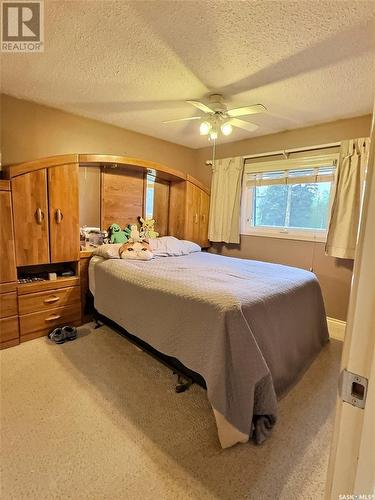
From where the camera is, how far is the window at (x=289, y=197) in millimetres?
3078

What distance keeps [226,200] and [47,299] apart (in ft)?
8.80

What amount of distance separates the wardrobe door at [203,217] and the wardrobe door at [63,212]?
6.29 ft

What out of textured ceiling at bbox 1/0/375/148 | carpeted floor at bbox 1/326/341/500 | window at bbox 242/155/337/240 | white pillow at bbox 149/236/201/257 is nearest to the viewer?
carpeted floor at bbox 1/326/341/500

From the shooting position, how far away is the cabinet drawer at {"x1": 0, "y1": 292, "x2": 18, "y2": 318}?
2.35 meters

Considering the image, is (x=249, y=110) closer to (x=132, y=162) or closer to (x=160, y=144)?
(x=132, y=162)

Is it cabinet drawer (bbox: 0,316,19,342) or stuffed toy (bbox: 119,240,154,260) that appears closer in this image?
cabinet drawer (bbox: 0,316,19,342)

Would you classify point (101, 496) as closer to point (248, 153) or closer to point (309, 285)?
point (309, 285)

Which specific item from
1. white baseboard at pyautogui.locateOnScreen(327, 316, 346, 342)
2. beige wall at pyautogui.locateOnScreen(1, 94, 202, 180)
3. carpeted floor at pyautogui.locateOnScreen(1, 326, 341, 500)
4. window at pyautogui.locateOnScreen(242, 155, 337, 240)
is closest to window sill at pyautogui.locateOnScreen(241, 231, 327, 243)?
window at pyautogui.locateOnScreen(242, 155, 337, 240)

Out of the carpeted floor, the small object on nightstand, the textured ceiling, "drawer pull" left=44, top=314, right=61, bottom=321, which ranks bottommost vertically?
the carpeted floor

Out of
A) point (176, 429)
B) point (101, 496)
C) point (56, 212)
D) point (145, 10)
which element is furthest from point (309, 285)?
point (56, 212)

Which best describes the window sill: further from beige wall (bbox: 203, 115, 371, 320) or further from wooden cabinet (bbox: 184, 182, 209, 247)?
wooden cabinet (bbox: 184, 182, 209, 247)

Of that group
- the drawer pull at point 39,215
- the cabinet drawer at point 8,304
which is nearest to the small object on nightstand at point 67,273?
the cabinet drawer at point 8,304

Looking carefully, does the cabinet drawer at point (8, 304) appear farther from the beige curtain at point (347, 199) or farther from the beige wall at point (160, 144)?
the beige curtain at point (347, 199)

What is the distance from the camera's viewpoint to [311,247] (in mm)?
3188
